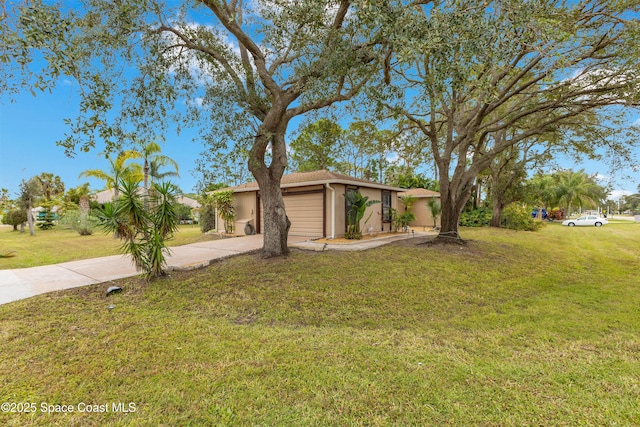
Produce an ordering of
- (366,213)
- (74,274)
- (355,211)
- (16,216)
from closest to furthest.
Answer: (74,274)
(355,211)
(366,213)
(16,216)

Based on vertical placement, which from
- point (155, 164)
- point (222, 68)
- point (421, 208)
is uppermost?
point (222, 68)

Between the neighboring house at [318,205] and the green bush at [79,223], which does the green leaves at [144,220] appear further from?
the green bush at [79,223]

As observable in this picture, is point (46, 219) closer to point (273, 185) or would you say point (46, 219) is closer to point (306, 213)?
point (306, 213)

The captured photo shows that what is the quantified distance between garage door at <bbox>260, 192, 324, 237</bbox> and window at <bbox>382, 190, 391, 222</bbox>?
14.7 ft

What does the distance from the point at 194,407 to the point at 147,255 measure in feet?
15.6

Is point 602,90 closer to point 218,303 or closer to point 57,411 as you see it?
point 218,303

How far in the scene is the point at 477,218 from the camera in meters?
22.9

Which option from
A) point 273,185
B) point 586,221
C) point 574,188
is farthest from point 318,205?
point 574,188

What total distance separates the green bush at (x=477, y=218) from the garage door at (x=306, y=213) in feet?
51.4

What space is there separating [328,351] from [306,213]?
10.1 m

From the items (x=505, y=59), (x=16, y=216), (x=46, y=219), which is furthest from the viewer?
(x=46, y=219)

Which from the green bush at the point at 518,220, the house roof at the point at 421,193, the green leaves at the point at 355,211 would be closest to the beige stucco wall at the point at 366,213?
the green leaves at the point at 355,211

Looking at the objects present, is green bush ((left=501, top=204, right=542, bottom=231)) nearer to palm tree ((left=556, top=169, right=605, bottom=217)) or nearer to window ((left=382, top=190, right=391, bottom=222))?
window ((left=382, top=190, right=391, bottom=222))

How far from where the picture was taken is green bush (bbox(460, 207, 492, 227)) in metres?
22.5
